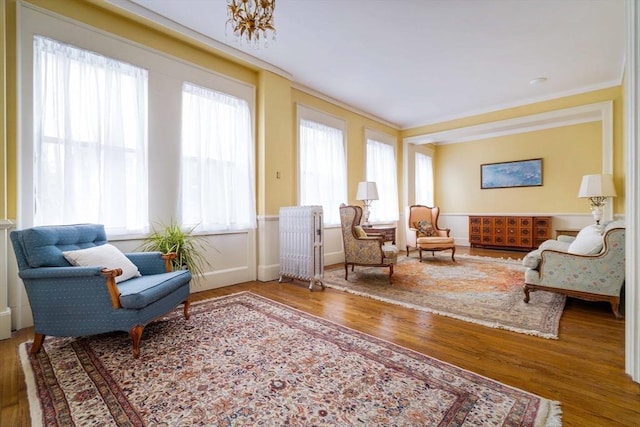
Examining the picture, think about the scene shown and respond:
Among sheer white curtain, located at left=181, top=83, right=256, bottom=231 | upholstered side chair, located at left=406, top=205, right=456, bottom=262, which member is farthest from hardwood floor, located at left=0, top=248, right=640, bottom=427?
upholstered side chair, located at left=406, top=205, right=456, bottom=262

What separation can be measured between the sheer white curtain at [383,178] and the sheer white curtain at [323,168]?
3.18 feet

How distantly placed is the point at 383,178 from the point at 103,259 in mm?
5418

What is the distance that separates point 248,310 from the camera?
9.47 feet

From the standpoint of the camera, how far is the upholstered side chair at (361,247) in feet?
13.1

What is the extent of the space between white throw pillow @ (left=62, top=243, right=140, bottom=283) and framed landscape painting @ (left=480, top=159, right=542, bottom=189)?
7793 millimetres

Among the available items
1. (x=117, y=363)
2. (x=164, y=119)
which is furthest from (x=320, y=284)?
(x=164, y=119)

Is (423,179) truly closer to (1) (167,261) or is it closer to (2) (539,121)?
(2) (539,121)

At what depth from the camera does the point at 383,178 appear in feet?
21.4

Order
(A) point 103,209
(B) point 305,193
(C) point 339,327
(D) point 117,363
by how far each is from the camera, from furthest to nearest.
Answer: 1. (B) point 305,193
2. (A) point 103,209
3. (C) point 339,327
4. (D) point 117,363

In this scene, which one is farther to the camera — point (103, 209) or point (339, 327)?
point (103, 209)

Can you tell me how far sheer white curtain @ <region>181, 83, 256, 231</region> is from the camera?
3.46 m

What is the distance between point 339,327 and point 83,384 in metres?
1.74

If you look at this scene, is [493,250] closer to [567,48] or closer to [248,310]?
[567,48]

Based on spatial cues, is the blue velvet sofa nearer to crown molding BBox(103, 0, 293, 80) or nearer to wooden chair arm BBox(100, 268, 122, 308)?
wooden chair arm BBox(100, 268, 122, 308)
